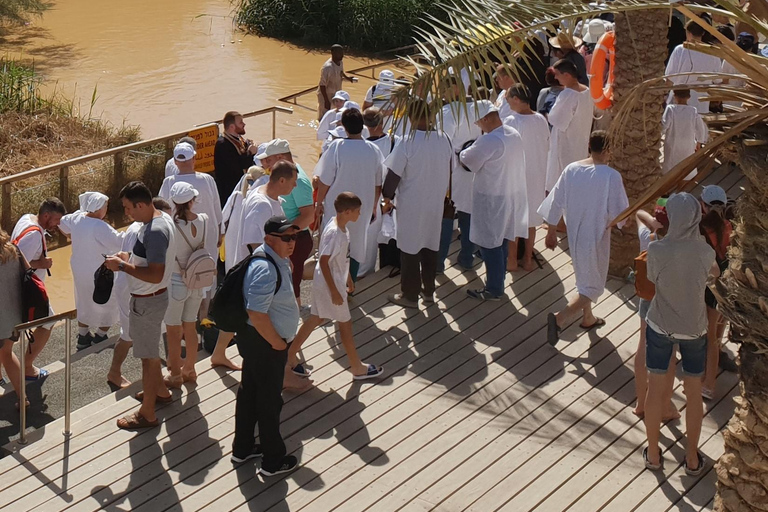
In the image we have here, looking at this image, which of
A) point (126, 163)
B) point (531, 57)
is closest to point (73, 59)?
point (126, 163)

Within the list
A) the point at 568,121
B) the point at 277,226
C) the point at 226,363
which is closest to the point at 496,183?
the point at 568,121

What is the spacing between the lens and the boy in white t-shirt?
639 centimetres

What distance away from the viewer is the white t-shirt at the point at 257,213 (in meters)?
6.60

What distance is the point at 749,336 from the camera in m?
4.62

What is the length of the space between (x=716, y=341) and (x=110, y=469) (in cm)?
388

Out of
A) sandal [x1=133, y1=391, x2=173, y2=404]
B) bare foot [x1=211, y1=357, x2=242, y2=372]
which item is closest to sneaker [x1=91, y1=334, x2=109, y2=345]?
bare foot [x1=211, y1=357, x2=242, y2=372]

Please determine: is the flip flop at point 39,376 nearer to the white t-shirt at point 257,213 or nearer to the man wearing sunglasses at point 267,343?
the white t-shirt at point 257,213

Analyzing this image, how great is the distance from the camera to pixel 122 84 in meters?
21.7

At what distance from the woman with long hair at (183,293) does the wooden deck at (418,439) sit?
0.55ft

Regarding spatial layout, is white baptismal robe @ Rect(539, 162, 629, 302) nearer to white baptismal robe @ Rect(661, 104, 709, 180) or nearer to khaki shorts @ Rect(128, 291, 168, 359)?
white baptismal robe @ Rect(661, 104, 709, 180)

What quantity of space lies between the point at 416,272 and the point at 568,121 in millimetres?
2152

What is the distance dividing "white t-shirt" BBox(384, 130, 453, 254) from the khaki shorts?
2200 millimetres

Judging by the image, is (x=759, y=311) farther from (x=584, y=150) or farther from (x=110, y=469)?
(x=584, y=150)

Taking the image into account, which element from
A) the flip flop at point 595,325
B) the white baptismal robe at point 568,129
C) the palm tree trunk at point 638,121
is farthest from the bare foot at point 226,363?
the white baptismal robe at point 568,129
